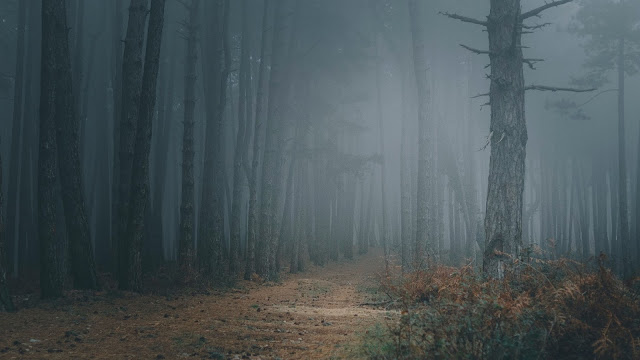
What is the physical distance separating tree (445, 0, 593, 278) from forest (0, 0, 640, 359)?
0.11ft

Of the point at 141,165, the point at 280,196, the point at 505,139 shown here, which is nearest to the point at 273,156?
the point at 280,196

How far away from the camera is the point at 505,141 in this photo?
8836 millimetres

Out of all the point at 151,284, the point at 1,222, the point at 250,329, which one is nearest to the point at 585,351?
the point at 250,329

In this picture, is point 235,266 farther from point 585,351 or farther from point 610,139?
point 610,139

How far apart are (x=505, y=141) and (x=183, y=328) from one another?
21.1ft

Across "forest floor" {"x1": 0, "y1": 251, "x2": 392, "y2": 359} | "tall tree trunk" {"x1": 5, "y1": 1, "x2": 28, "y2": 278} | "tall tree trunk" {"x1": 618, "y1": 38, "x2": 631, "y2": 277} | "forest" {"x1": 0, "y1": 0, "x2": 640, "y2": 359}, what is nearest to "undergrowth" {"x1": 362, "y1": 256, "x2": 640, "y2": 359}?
"forest" {"x1": 0, "y1": 0, "x2": 640, "y2": 359}

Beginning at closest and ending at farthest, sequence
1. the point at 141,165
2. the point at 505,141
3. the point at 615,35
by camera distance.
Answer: the point at 505,141
the point at 141,165
the point at 615,35

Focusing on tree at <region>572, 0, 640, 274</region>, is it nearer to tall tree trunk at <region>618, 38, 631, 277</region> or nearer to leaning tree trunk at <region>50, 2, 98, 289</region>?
tall tree trunk at <region>618, 38, 631, 277</region>

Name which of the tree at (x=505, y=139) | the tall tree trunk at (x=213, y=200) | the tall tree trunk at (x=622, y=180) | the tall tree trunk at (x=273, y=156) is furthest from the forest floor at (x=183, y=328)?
the tall tree trunk at (x=622, y=180)

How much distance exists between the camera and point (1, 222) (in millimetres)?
8203

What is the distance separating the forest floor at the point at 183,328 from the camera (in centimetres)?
623

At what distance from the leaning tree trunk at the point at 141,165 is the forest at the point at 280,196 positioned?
45 millimetres

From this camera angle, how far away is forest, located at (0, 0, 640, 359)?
6090 mm

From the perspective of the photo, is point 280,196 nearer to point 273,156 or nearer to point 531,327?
point 273,156
